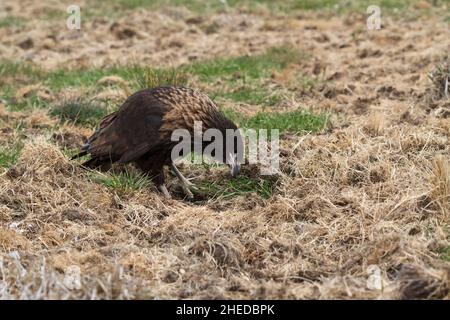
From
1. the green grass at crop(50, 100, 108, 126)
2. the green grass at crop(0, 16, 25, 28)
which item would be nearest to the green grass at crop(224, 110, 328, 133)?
the green grass at crop(50, 100, 108, 126)

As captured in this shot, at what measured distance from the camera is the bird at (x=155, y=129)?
6.48m

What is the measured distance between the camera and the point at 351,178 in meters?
6.46

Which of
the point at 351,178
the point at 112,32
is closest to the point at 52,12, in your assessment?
the point at 112,32

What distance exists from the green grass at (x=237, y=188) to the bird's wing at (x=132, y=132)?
693 mm

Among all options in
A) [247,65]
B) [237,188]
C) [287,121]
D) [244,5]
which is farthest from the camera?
[244,5]

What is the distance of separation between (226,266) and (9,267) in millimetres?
1320

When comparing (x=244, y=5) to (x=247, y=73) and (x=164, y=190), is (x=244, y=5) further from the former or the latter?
(x=164, y=190)

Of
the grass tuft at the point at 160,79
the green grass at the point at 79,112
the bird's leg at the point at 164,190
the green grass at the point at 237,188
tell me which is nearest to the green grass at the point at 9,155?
the green grass at the point at 79,112

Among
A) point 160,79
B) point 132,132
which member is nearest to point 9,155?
point 132,132

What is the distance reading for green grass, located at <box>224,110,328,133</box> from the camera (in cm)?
789

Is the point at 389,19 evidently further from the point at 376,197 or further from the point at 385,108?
the point at 376,197

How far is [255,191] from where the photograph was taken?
6668 mm

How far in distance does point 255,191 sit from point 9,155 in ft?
7.13

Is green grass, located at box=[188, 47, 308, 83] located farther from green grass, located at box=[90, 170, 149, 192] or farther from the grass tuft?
green grass, located at box=[90, 170, 149, 192]
